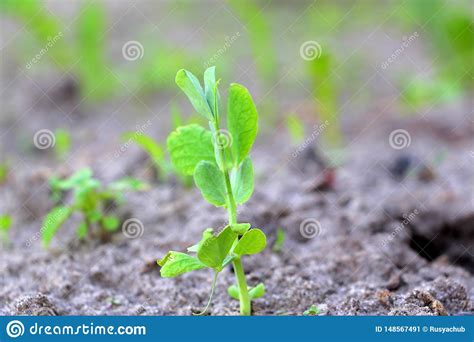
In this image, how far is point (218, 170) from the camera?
156cm

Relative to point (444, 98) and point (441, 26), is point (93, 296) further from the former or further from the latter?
point (441, 26)

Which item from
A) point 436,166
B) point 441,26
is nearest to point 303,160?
point 436,166

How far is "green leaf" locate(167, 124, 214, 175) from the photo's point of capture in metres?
1.61

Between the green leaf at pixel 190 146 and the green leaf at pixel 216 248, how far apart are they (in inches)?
9.1

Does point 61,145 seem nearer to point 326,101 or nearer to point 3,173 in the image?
point 3,173

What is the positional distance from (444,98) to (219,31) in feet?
5.45

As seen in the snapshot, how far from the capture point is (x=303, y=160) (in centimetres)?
268

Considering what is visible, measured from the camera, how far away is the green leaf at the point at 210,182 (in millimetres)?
1544

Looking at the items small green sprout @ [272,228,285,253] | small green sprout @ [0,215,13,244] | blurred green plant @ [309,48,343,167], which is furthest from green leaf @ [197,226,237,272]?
blurred green plant @ [309,48,343,167]

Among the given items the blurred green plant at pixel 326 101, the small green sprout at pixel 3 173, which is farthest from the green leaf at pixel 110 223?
the blurred green plant at pixel 326 101

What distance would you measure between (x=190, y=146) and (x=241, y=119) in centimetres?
14

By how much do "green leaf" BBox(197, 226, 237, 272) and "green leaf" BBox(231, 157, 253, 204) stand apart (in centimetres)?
12

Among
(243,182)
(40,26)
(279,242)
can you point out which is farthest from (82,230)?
(40,26)

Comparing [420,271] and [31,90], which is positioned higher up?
[31,90]
